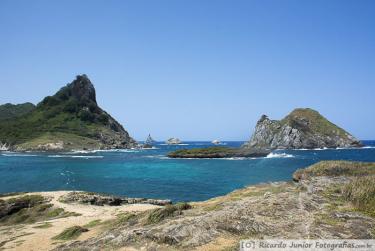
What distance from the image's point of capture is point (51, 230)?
102 ft

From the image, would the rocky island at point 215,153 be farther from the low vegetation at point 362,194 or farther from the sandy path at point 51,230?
the low vegetation at point 362,194

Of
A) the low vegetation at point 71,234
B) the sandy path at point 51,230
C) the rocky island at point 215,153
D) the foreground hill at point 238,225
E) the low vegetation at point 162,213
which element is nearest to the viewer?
the foreground hill at point 238,225

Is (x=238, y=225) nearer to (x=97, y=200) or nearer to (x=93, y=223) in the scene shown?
(x=93, y=223)

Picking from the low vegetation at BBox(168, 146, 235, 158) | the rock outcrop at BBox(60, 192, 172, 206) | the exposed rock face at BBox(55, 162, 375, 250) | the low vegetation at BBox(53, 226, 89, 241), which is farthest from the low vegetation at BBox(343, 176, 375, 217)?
the low vegetation at BBox(168, 146, 235, 158)

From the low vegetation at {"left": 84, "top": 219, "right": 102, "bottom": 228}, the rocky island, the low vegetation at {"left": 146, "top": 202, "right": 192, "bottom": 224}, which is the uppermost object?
the rocky island

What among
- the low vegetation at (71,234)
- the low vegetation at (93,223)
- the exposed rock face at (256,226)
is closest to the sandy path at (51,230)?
the low vegetation at (71,234)

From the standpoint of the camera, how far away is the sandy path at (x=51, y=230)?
26.9 metres

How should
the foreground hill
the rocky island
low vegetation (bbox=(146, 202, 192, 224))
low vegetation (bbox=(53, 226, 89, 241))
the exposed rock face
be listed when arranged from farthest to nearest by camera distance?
the rocky island → low vegetation (bbox=(53, 226, 89, 241)) → low vegetation (bbox=(146, 202, 192, 224)) → the foreground hill → the exposed rock face

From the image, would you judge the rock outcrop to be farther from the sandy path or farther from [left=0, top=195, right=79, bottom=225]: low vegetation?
[left=0, top=195, right=79, bottom=225]: low vegetation

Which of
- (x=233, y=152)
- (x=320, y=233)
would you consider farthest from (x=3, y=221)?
(x=233, y=152)

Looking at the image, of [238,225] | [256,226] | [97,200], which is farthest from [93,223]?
[256,226]

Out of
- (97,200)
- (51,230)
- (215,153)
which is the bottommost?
(51,230)

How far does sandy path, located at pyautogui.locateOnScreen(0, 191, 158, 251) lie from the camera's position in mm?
26859

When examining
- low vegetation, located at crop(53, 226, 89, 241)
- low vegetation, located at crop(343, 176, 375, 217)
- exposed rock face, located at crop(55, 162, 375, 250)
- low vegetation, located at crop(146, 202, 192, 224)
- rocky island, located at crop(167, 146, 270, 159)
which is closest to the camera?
exposed rock face, located at crop(55, 162, 375, 250)
